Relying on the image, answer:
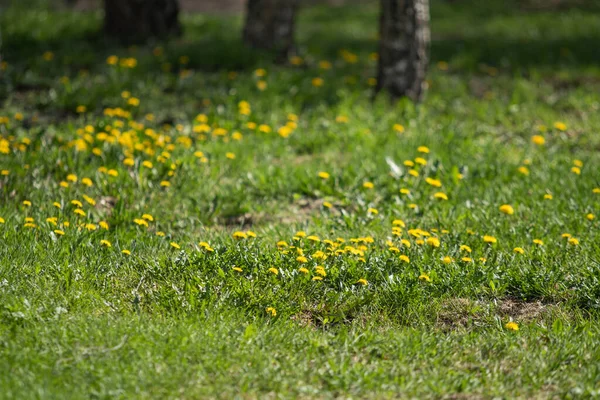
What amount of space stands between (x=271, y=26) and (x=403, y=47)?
239cm

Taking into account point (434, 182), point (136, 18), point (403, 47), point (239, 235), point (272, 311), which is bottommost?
point (272, 311)

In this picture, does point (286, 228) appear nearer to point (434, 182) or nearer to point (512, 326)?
point (434, 182)

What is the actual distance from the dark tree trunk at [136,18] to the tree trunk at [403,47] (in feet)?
11.6

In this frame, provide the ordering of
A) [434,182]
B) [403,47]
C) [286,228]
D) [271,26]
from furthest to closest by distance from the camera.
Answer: [271,26], [403,47], [434,182], [286,228]

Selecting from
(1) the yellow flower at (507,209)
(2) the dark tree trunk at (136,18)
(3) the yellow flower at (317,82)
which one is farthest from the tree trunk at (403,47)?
(2) the dark tree trunk at (136,18)

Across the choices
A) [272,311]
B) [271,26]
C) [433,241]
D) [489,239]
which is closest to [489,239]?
[489,239]

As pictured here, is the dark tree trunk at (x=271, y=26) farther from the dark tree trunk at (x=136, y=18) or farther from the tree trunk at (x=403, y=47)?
the tree trunk at (x=403, y=47)

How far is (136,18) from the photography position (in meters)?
10.0

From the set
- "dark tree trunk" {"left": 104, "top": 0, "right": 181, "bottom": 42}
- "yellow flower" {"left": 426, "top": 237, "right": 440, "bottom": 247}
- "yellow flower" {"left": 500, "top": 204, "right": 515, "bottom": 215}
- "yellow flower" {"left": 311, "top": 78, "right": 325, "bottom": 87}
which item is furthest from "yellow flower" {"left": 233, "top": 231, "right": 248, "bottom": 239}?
"dark tree trunk" {"left": 104, "top": 0, "right": 181, "bottom": 42}

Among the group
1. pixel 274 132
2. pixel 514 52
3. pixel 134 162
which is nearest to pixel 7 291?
pixel 134 162

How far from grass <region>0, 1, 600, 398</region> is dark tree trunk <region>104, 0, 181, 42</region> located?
16.8 inches

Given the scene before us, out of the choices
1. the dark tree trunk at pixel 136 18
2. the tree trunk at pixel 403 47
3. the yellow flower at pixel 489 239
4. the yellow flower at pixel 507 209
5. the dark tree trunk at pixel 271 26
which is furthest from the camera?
the dark tree trunk at pixel 136 18

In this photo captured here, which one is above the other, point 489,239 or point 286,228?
point 489,239

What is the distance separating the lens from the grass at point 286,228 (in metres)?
3.60
